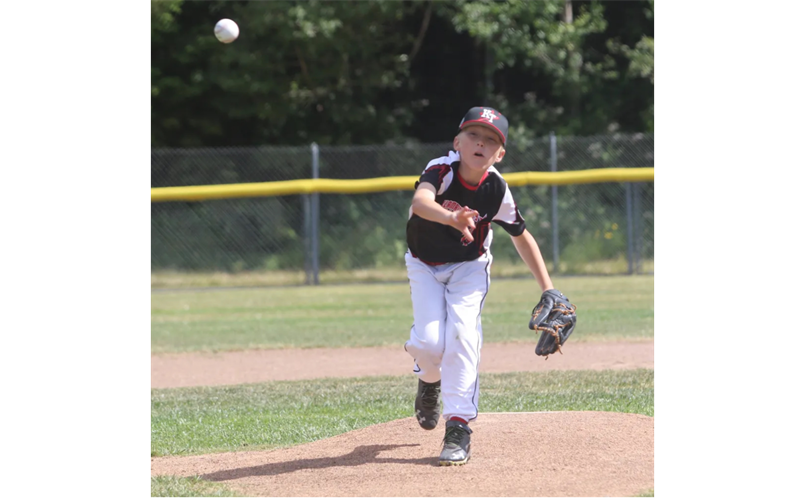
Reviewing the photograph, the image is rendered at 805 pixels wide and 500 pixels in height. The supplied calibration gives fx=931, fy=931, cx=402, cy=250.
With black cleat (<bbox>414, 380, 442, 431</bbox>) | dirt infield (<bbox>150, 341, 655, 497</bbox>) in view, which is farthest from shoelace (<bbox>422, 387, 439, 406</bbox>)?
dirt infield (<bbox>150, 341, 655, 497</bbox>)

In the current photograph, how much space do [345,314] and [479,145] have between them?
8072 mm

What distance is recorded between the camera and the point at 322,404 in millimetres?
6852

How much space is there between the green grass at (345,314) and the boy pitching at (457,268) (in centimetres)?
510

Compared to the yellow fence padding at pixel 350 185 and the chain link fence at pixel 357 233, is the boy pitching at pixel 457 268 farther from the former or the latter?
the chain link fence at pixel 357 233

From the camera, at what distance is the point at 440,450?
15.9 feet

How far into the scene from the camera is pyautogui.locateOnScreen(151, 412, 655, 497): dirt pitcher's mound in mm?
4148

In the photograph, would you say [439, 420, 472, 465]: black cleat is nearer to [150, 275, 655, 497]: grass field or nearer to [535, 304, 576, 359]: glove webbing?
[535, 304, 576, 359]: glove webbing

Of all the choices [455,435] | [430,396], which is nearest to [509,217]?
[430,396]

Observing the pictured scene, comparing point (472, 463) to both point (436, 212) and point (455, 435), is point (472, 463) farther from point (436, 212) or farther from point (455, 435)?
point (436, 212)

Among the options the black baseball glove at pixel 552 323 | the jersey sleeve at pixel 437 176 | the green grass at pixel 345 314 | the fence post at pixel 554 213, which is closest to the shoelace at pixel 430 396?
the black baseball glove at pixel 552 323

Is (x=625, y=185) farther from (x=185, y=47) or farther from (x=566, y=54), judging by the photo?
(x=185, y=47)

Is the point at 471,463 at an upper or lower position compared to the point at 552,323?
lower

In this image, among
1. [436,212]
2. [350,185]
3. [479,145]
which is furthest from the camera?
[350,185]

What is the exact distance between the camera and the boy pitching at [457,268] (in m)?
4.60
